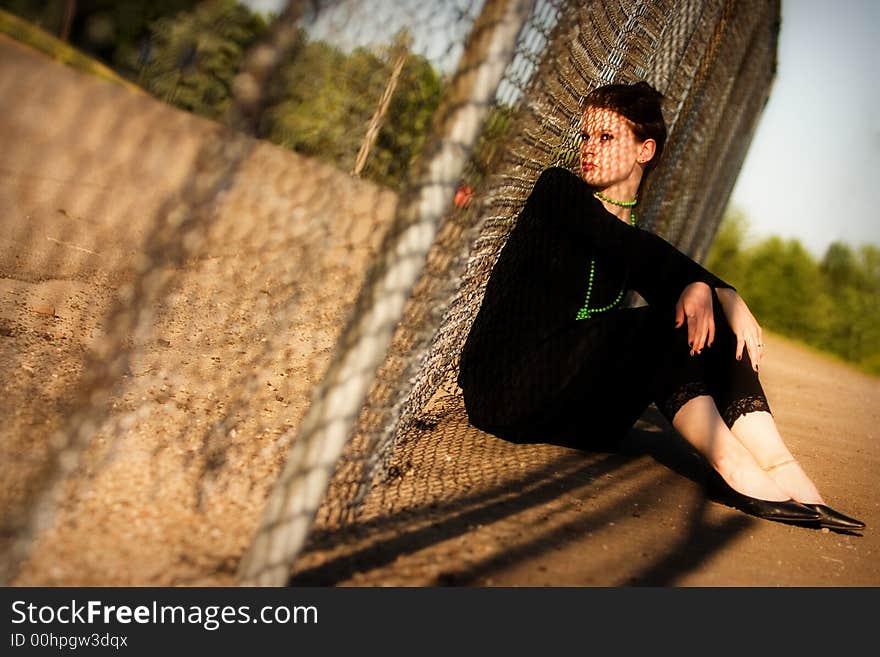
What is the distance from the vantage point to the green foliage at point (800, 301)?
14828 millimetres

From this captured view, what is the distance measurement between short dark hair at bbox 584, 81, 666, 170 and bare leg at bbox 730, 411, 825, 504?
107cm

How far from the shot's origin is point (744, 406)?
262 cm

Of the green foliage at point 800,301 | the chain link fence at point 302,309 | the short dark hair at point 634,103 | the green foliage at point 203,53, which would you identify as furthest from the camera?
the green foliage at point 800,301

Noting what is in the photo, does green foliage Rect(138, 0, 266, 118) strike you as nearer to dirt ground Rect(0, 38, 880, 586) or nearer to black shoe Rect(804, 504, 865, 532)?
dirt ground Rect(0, 38, 880, 586)

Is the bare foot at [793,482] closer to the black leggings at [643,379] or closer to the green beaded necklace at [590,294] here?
→ the black leggings at [643,379]

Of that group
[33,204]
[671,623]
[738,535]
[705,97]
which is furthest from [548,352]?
[33,204]

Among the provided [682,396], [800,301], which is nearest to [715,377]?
[682,396]

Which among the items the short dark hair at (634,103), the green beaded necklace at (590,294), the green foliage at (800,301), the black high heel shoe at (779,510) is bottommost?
the black high heel shoe at (779,510)

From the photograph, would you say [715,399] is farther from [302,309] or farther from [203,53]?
[302,309]

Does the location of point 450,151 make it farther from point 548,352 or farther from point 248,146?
point 548,352

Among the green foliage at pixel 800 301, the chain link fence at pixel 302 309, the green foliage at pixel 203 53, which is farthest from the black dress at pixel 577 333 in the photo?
the green foliage at pixel 800 301

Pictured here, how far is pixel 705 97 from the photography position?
4.60 metres

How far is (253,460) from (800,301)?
1567 cm

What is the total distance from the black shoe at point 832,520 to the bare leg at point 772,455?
0.11 feet
